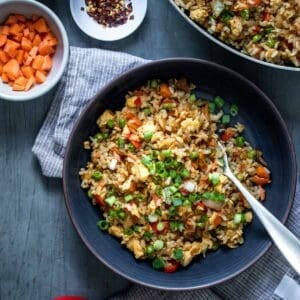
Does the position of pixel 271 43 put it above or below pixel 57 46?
above

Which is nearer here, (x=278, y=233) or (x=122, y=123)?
(x=278, y=233)

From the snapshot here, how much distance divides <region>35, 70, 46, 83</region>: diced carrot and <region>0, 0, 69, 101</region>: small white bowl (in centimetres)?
1

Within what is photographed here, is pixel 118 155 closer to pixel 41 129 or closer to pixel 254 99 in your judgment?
pixel 41 129

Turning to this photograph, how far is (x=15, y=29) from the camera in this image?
2094 millimetres

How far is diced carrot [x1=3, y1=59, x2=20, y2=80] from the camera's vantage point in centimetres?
208

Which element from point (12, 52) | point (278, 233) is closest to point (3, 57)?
point (12, 52)

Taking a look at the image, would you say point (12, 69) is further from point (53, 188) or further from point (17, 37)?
point (53, 188)

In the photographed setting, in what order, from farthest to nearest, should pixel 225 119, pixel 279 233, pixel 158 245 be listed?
pixel 225 119 < pixel 158 245 < pixel 279 233

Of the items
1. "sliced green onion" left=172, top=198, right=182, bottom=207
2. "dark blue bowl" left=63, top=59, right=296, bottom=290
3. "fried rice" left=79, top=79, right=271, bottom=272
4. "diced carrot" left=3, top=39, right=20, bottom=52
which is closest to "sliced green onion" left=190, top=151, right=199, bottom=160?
"fried rice" left=79, top=79, right=271, bottom=272

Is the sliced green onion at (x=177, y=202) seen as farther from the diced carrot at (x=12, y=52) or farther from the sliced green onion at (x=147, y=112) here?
the diced carrot at (x=12, y=52)

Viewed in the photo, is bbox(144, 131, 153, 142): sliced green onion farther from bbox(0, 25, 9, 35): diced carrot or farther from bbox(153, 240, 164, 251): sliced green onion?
bbox(0, 25, 9, 35): diced carrot

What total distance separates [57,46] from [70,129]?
0.94ft

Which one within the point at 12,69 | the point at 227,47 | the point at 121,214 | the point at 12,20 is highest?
the point at 227,47

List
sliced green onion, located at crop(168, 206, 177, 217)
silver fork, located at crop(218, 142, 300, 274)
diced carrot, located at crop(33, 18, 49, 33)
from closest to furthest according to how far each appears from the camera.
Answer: silver fork, located at crop(218, 142, 300, 274) < sliced green onion, located at crop(168, 206, 177, 217) < diced carrot, located at crop(33, 18, 49, 33)
